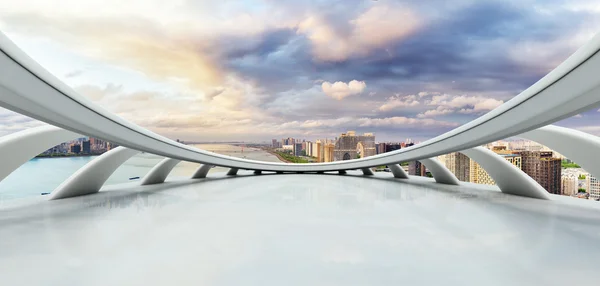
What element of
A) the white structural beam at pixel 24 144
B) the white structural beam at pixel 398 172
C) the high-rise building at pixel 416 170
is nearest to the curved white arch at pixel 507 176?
the white structural beam at pixel 398 172

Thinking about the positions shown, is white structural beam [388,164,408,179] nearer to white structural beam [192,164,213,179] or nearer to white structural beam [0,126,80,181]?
white structural beam [192,164,213,179]

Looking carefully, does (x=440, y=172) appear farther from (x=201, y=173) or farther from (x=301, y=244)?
(x=201, y=173)

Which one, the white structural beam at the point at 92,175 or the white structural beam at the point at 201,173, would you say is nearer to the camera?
the white structural beam at the point at 92,175

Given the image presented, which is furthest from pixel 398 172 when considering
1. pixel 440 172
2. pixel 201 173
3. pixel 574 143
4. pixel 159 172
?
pixel 159 172

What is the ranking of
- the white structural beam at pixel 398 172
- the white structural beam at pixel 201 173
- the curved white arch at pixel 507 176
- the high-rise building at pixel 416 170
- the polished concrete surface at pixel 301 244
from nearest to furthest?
the polished concrete surface at pixel 301 244, the curved white arch at pixel 507 176, the white structural beam at pixel 398 172, the white structural beam at pixel 201 173, the high-rise building at pixel 416 170

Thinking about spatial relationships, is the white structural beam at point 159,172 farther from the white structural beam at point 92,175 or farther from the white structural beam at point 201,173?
the white structural beam at point 92,175

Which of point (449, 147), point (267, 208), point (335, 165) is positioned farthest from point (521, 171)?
point (335, 165)
